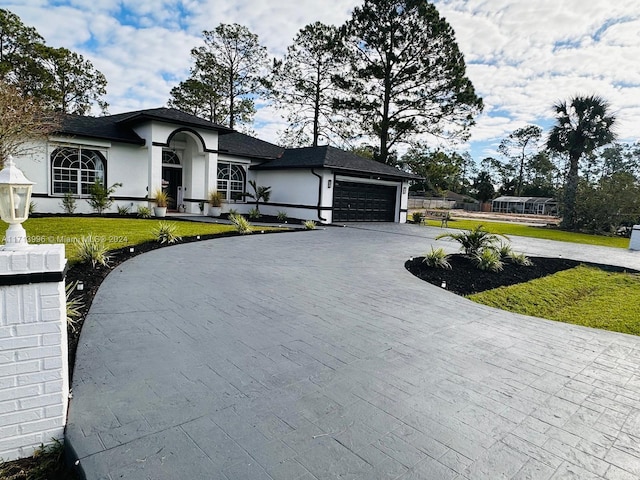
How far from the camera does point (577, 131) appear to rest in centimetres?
2406

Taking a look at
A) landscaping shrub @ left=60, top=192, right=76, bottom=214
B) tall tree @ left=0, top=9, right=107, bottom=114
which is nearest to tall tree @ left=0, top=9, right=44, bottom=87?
tall tree @ left=0, top=9, right=107, bottom=114

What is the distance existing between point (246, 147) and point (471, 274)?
16.8 meters

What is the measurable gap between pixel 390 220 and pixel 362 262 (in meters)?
13.7

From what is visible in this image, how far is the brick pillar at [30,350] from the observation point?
6.65 feet

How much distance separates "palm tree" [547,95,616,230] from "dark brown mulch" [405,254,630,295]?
58.2 feet

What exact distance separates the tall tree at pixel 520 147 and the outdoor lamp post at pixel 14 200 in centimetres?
7069

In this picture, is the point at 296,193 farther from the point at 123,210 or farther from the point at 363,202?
the point at 123,210

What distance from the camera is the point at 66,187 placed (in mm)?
15109

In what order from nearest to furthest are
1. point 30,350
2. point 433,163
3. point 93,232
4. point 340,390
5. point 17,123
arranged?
point 30,350 < point 340,390 < point 93,232 < point 17,123 < point 433,163

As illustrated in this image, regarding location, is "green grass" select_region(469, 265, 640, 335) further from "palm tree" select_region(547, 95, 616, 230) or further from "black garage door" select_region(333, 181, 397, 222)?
"palm tree" select_region(547, 95, 616, 230)

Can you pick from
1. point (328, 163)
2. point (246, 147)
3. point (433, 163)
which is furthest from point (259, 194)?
point (433, 163)

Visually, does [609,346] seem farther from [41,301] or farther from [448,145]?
[448,145]

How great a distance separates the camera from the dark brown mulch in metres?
6.89

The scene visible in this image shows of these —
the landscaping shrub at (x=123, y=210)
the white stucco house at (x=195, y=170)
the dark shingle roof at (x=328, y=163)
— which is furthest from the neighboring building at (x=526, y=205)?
the landscaping shrub at (x=123, y=210)
